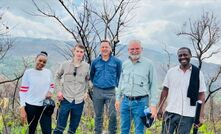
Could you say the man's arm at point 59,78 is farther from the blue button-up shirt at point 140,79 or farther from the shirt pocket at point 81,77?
the blue button-up shirt at point 140,79

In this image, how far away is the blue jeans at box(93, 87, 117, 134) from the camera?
607 cm

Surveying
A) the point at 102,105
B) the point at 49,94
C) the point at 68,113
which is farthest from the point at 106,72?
the point at 49,94

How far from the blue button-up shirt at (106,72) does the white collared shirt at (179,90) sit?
1.07 meters

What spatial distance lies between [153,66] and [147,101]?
49 centimetres

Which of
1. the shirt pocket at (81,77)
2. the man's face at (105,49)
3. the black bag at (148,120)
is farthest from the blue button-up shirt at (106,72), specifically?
the black bag at (148,120)

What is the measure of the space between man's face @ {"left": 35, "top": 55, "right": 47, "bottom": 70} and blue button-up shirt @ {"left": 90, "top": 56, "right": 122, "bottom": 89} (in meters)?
0.86

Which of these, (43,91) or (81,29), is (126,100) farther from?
(81,29)

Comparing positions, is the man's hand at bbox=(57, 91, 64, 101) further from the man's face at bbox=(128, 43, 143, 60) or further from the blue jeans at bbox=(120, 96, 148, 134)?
the man's face at bbox=(128, 43, 143, 60)

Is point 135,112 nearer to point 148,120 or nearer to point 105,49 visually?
point 148,120

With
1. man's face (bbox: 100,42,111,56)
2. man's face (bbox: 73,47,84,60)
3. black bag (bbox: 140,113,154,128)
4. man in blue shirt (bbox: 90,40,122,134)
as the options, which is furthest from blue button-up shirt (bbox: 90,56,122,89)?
black bag (bbox: 140,113,154,128)

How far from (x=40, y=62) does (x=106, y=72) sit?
40.4 inches

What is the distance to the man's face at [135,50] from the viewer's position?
543 centimetres

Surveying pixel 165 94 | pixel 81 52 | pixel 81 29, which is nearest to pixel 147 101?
pixel 165 94

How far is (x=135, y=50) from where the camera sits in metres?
5.47
